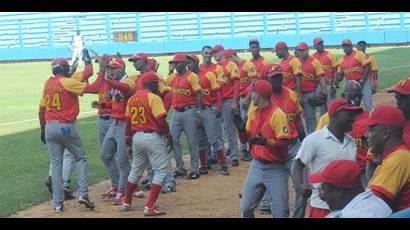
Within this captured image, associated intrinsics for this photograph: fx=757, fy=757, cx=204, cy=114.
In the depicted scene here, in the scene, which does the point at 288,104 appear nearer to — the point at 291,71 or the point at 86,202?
the point at 86,202

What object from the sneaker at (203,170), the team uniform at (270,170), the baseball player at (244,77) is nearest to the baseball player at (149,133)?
the team uniform at (270,170)

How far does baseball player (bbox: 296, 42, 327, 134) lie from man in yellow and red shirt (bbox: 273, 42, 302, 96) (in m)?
0.42

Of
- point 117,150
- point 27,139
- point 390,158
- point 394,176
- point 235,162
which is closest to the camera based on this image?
point 394,176

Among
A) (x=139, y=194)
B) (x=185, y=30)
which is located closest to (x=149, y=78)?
(x=139, y=194)

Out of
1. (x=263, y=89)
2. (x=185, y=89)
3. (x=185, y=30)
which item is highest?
(x=185, y=30)

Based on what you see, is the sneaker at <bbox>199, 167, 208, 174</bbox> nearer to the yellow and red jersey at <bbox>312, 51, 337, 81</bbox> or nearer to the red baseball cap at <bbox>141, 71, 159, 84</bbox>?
the red baseball cap at <bbox>141, 71, 159, 84</bbox>

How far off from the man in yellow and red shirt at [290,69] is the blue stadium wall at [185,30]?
3522 centimetres

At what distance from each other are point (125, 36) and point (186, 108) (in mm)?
43208

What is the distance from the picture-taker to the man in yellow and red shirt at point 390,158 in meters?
5.19

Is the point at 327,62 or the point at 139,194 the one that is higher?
the point at 327,62

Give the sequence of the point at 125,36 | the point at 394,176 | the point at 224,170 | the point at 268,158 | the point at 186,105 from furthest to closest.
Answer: the point at 125,36
the point at 224,170
the point at 186,105
the point at 268,158
the point at 394,176

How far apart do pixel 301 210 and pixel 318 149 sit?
1.35m

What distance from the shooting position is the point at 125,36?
55.1 m
